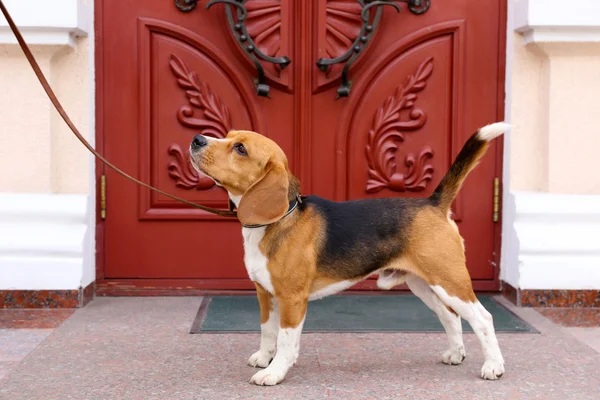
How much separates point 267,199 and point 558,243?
2275 millimetres

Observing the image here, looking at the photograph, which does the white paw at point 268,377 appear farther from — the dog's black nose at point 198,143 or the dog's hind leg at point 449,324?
the dog's black nose at point 198,143

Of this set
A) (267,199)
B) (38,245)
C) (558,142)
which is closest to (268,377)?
(267,199)

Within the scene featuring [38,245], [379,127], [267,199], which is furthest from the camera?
[379,127]

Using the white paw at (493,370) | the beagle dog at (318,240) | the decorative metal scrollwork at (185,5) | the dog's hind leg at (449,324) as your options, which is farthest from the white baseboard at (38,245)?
the white paw at (493,370)

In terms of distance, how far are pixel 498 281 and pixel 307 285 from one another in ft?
6.89

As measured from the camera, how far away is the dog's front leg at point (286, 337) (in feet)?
10.1

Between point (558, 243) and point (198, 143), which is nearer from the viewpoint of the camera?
point (198, 143)

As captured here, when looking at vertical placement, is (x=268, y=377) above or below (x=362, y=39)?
below

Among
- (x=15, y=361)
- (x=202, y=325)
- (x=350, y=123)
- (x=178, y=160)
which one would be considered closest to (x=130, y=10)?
(x=178, y=160)

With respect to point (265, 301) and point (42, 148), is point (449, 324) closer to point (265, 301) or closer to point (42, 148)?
point (265, 301)

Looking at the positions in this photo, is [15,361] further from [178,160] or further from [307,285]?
[178,160]

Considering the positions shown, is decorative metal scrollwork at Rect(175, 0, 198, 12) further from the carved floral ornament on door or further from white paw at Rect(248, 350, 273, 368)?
white paw at Rect(248, 350, 273, 368)

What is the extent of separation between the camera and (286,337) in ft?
10.1

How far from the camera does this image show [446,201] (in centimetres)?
328
